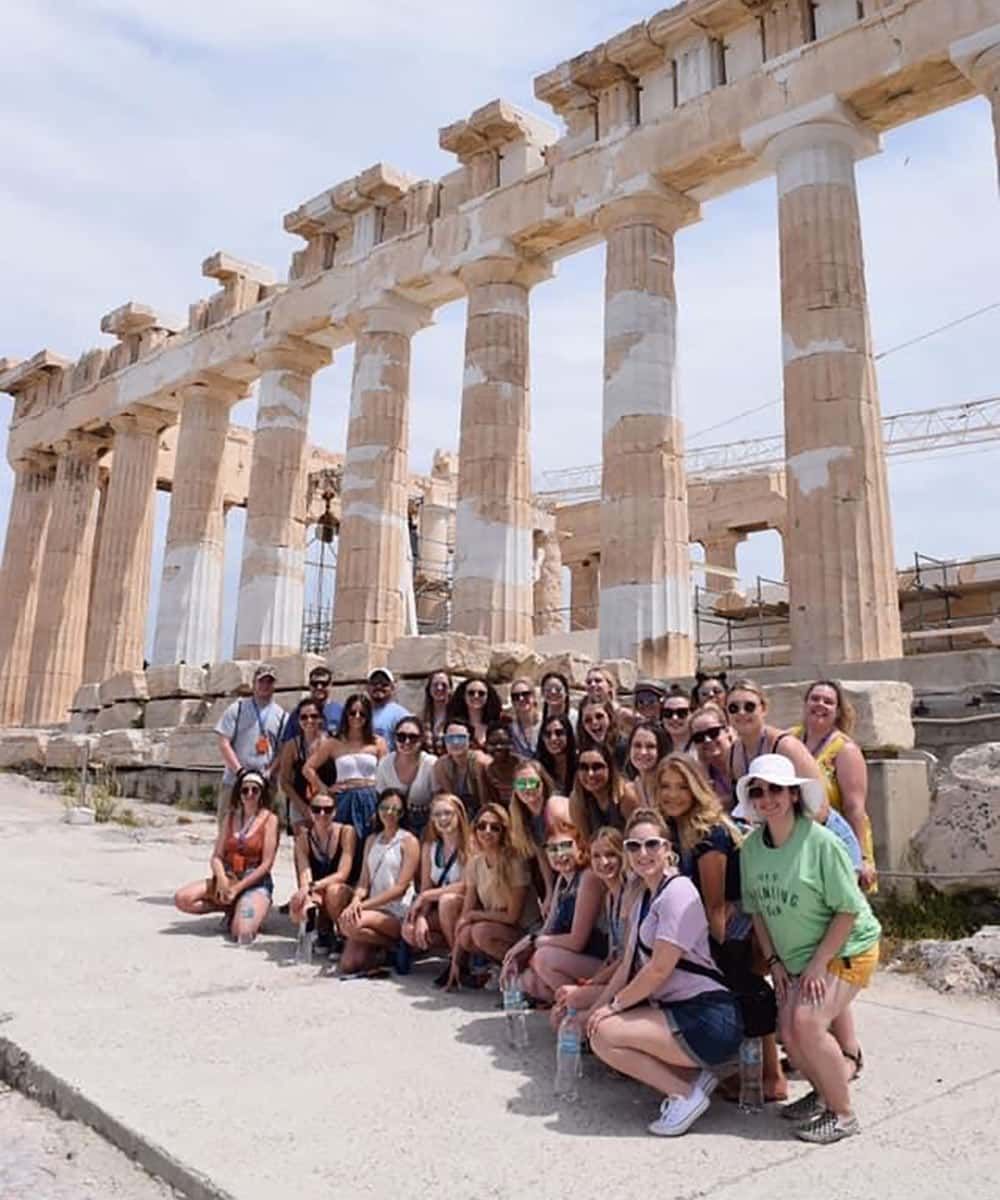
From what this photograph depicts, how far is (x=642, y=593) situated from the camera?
580 inches

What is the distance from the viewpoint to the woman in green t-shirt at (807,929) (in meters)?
3.84

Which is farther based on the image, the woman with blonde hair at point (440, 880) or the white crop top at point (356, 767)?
the white crop top at point (356, 767)

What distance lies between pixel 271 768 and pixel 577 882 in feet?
→ 14.2

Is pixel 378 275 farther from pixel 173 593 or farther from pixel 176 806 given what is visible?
pixel 176 806

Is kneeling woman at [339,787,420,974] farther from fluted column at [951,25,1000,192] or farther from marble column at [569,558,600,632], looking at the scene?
marble column at [569,558,600,632]

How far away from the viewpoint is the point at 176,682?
60.9 feet

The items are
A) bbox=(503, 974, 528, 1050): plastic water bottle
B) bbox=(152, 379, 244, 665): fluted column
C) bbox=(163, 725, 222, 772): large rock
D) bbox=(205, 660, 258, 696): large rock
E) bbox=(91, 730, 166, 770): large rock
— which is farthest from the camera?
bbox=(152, 379, 244, 665): fluted column

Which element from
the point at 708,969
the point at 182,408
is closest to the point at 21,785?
the point at 182,408

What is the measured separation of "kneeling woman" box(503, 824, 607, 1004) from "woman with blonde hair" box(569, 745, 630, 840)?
0.83ft

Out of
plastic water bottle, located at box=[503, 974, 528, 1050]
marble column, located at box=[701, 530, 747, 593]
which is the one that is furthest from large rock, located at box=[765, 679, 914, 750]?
marble column, located at box=[701, 530, 747, 593]

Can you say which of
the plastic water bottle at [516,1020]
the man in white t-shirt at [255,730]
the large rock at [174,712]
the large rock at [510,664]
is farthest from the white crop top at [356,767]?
the large rock at [174,712]

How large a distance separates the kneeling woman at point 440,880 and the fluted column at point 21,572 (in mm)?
22797

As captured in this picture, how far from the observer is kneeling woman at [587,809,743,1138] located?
3.99m

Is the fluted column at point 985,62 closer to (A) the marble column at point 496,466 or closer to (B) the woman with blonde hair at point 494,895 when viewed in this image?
(A) the marble column at point 496,466
